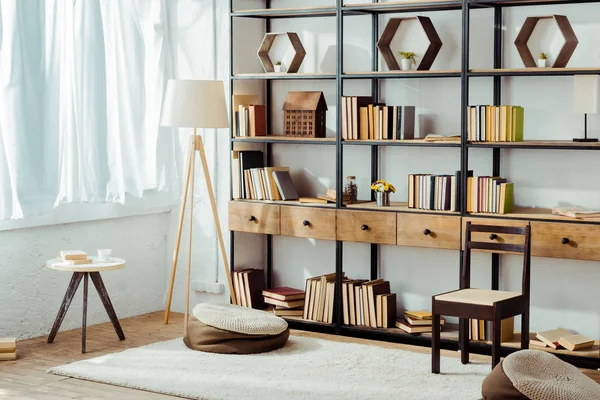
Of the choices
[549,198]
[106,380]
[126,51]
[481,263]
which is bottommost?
[106,380]

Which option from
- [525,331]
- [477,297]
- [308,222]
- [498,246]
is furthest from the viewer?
[308,222]

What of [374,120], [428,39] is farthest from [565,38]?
[374,120]

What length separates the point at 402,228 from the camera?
20.3ft

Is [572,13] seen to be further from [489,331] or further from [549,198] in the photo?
[489,331]

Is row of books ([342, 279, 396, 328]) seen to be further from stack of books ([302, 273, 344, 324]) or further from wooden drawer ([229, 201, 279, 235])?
wooden drawer ([229, 201, 279, 235])

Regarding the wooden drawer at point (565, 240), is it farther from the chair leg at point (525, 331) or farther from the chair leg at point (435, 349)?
the chair leg at point (435, 349)

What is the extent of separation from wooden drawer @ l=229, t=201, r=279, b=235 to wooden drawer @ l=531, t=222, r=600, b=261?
73.0 inches

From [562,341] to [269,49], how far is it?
2917 millimetres

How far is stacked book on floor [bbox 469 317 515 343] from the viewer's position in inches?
233

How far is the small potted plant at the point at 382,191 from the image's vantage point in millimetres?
6348

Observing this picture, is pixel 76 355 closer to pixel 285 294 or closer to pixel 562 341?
pixel 285 294

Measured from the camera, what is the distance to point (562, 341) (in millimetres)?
5777

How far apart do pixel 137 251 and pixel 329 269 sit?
1464 millimetres

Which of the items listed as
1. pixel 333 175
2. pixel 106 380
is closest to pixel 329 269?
pixel 333 175
